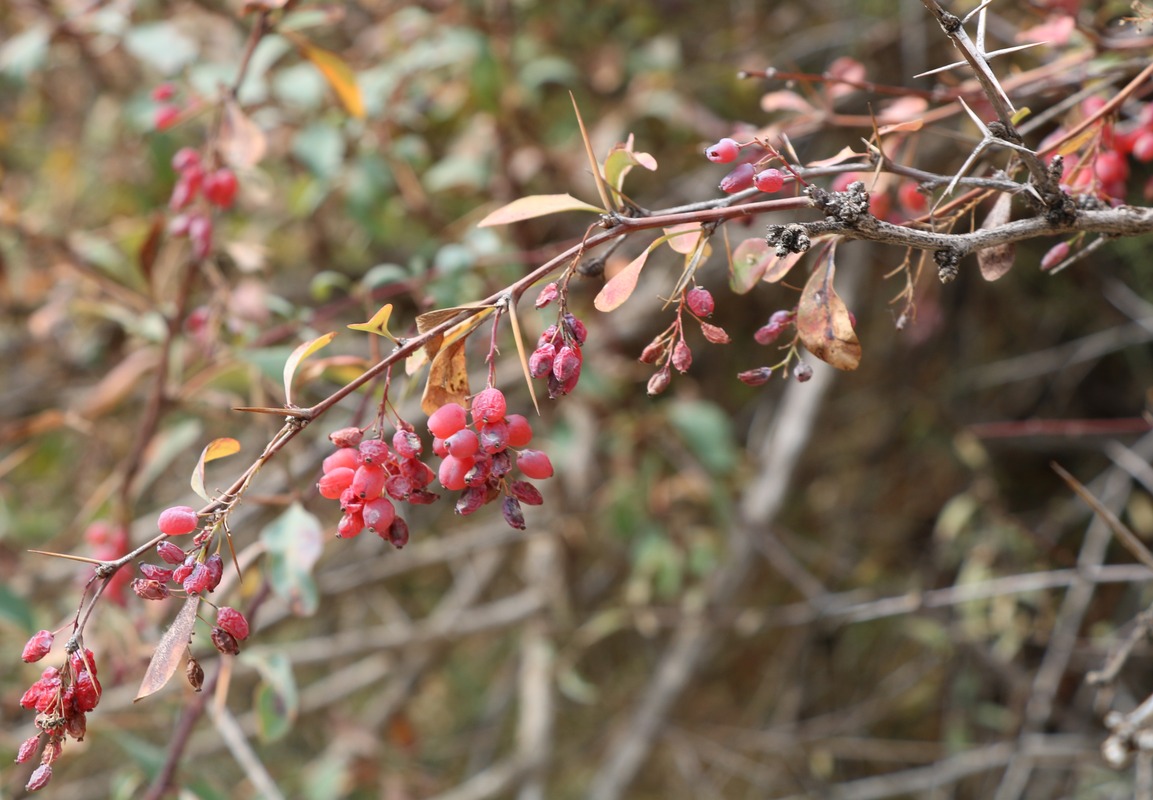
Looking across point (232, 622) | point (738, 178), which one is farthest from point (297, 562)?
point (738, 178)

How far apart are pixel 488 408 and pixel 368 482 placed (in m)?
0.09

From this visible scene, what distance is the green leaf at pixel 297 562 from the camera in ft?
2.91

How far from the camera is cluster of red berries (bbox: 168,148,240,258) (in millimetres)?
1060

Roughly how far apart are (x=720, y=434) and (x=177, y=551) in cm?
114

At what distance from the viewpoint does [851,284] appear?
1.63m

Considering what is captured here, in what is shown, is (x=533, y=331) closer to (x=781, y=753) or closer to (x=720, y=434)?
(x=720, y=434)

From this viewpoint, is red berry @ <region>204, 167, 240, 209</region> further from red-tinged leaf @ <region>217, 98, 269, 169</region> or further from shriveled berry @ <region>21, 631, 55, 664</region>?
shriveled berry @ <region>21, 631, 55, 664</region>

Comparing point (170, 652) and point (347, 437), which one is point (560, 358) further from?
point (170, 652)

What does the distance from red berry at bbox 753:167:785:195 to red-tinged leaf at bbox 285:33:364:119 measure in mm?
675

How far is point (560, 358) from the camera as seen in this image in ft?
1.80

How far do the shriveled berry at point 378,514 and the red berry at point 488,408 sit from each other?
3.0 inches

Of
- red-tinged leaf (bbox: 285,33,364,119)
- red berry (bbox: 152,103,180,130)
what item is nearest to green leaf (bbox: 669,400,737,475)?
red-tinged leaf (bbox: 285,33,364,119)

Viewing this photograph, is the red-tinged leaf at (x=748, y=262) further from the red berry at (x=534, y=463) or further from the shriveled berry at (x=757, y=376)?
the red berry at (x=534, y=463)

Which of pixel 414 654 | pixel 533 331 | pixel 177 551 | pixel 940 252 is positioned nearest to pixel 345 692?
pixel 414 654
